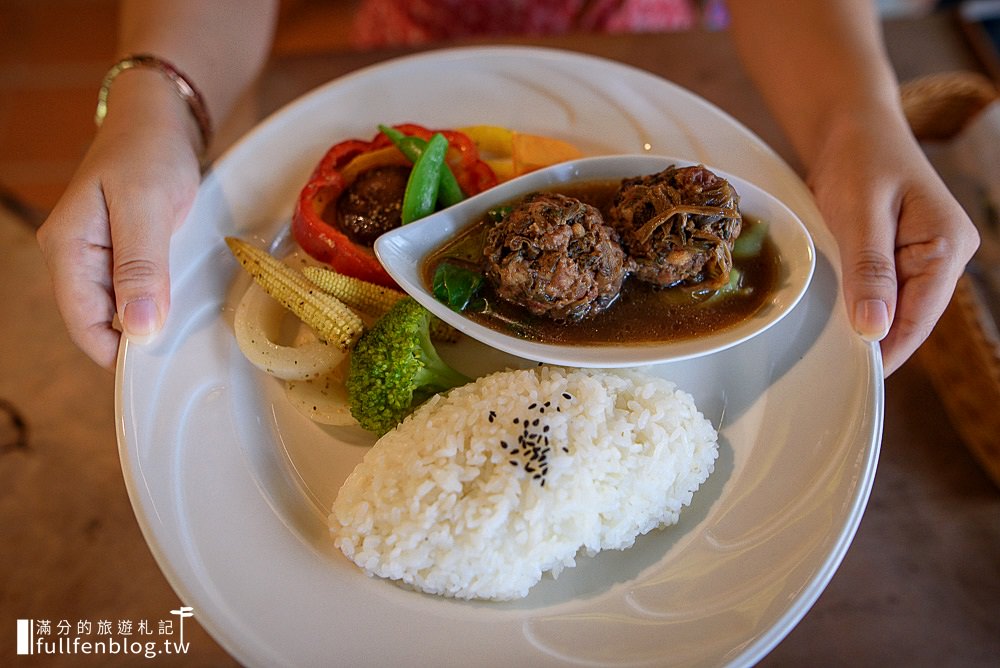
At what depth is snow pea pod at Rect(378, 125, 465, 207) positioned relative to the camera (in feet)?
7.89

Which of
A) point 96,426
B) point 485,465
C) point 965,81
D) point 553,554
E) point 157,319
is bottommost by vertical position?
point 96,426

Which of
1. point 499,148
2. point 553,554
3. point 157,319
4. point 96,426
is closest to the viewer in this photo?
point 553,554

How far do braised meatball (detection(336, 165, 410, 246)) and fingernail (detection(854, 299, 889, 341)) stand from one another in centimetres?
153

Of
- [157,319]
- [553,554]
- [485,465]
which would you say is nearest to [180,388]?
[157,319]

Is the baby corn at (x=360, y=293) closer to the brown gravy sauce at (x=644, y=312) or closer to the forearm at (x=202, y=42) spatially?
the brown gravy sauce at (x=644, y=312)

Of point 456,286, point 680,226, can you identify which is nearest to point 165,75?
point 456,286

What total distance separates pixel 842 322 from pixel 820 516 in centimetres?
64

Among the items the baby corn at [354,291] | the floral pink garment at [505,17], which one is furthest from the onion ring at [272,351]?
the floral pink garment at [505,17]

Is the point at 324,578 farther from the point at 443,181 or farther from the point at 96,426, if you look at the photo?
the point at 96,426

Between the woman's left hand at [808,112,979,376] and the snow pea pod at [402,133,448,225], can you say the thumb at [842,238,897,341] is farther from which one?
the snow pea pod at [402,133,448,225]

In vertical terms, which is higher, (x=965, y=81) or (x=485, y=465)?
(x=965, y=81)

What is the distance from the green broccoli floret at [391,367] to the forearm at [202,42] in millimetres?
1198

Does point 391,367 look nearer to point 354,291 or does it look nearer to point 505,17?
point 354,291

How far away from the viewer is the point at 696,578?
1884 mm
